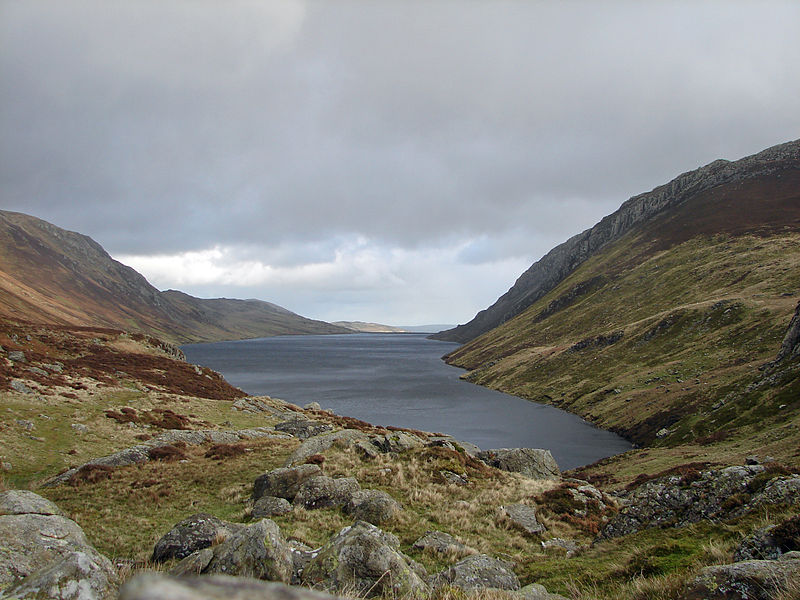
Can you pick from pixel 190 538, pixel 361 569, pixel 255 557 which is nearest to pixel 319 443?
pixel 190 538

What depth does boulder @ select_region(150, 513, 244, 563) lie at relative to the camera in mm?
12695

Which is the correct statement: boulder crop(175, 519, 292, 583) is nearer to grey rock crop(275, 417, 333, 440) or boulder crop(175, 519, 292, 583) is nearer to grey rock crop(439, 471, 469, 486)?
grey rock crop(439, 471, 469, 486)

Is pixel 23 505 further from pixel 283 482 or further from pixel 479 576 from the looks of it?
pixel 479 576

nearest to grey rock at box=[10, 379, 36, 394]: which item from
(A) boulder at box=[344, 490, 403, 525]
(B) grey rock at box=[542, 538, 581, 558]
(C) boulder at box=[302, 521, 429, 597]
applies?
(A) boulder at box=[344, 490, 403, 525]

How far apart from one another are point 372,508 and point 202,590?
18423mm

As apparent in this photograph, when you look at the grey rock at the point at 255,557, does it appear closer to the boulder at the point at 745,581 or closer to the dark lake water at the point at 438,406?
the boulder at the point at 745,581

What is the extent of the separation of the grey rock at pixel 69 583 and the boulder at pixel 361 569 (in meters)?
4.08

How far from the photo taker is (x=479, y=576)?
1224 centimetres

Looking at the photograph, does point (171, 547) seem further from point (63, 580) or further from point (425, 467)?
point (425, 467)

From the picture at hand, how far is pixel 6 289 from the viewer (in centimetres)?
15788

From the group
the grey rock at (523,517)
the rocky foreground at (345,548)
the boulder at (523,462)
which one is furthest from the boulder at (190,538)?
the boulder at (523,462)

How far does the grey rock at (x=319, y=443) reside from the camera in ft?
87.7

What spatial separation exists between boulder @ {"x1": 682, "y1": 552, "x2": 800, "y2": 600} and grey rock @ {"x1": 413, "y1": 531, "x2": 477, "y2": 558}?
907cm

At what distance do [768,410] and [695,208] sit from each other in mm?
176878
